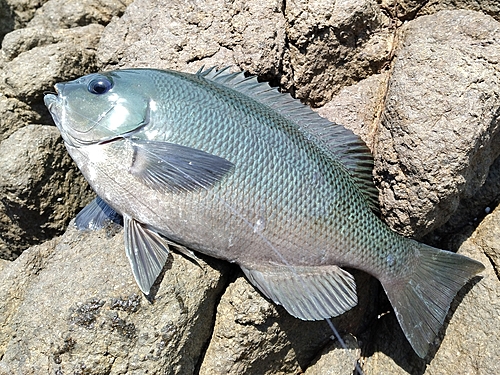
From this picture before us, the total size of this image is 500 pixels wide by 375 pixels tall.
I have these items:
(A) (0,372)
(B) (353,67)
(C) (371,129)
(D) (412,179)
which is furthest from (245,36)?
(A) (0,372)

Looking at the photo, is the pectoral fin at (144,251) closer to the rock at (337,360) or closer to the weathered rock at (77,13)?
the rock at (337,360)

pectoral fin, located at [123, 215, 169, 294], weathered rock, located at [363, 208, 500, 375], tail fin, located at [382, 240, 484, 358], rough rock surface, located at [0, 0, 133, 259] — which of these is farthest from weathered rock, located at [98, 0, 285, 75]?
weathered rock, located at [363, 208, 500, 375]

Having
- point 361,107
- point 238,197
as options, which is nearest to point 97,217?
point 238,197

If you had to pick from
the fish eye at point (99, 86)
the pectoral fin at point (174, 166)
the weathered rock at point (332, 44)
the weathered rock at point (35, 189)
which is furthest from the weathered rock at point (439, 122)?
the weathered rock at point (35, 189)

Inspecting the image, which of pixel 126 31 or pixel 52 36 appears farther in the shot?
pixel 52 36

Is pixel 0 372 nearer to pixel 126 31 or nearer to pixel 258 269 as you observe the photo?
pixel 258 269

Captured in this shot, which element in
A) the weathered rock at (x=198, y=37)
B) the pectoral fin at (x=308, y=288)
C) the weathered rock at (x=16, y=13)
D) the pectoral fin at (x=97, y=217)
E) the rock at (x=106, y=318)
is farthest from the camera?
the weathered rock at (x=16, y=13)

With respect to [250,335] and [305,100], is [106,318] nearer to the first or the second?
[250,335]
